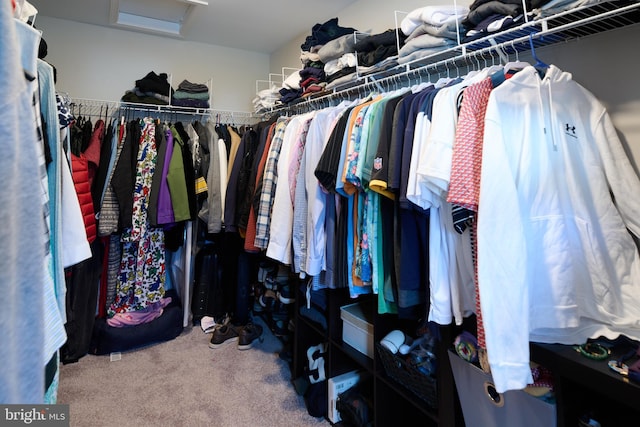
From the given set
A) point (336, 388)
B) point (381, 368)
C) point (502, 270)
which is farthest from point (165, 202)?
point (502, 270)

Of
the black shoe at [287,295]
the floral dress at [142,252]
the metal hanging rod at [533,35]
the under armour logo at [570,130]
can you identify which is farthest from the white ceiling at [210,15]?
the black shoe at [287,295]

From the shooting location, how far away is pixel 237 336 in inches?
101

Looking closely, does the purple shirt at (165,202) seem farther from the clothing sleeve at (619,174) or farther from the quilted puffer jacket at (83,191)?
the clothing sleeve at (619,174)

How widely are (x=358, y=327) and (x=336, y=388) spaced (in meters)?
0.37

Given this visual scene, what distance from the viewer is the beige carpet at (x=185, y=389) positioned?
5.51 ft

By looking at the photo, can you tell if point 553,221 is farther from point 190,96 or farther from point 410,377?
point 190,96

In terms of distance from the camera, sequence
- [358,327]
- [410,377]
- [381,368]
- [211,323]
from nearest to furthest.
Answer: [410,377] < [381,368] < [358,327] < [211,323]

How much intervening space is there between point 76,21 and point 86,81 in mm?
475

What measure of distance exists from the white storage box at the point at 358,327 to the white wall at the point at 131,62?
2.53m

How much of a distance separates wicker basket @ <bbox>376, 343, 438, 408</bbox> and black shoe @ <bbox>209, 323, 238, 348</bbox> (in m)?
1.50

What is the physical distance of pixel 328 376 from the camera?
5.53ft

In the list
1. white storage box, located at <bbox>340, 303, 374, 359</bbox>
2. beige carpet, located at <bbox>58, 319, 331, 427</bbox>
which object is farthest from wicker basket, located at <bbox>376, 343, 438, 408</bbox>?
beige carpet, located at <bbox>58, 319, 331, 427</bbox>

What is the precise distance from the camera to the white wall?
8.68 feet

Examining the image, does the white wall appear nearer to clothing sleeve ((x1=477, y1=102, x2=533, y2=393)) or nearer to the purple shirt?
the purple shirt
